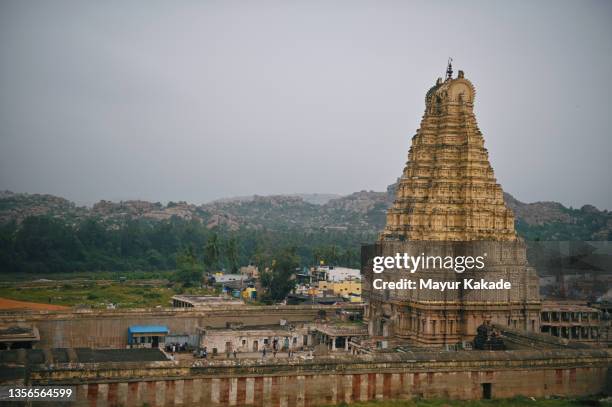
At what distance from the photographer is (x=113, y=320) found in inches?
2172

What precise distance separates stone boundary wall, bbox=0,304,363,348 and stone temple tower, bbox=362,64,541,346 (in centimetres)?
951

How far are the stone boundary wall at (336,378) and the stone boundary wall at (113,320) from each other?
20.6m

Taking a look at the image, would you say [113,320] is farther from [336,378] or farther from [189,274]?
[189,274]

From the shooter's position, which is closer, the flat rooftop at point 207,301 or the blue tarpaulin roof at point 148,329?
the blue tarpaulin roof at point 148,329

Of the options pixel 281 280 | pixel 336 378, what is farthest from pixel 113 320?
pixel 281 280

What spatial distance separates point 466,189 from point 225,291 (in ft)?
114

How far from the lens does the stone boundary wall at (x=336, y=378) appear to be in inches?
1312

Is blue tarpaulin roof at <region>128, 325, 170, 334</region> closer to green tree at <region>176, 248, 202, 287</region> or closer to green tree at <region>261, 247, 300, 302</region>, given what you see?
green tree at <region>261, 247, 300, 302</region>

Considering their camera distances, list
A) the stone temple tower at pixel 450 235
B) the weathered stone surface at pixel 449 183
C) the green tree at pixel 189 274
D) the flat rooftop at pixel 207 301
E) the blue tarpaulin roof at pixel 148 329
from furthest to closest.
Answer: the green tree at pixel 189 274 → the flat rooftop at pixel 207 301 → the blue tarpaulin roof at pixel 148 329 → the weathered stone surface at pixel 449 183 → the stone temple tower at pixel 450 235

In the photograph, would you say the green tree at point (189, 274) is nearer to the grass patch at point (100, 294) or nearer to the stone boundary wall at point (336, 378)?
the grass patch at point (100, 294)

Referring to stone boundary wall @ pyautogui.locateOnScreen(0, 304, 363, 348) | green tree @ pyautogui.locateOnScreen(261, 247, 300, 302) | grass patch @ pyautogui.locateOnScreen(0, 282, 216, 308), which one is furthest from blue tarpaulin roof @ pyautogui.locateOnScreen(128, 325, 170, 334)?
green tree @ pyautogui.locateOnScreen(261, 247, 300, 302)

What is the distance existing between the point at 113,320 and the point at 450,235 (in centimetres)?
2303

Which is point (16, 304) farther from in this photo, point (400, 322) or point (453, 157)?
point (453, 157)

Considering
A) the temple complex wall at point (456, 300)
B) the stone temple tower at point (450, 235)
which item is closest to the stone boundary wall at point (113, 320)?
the stone temple tower at point (450, 235)
